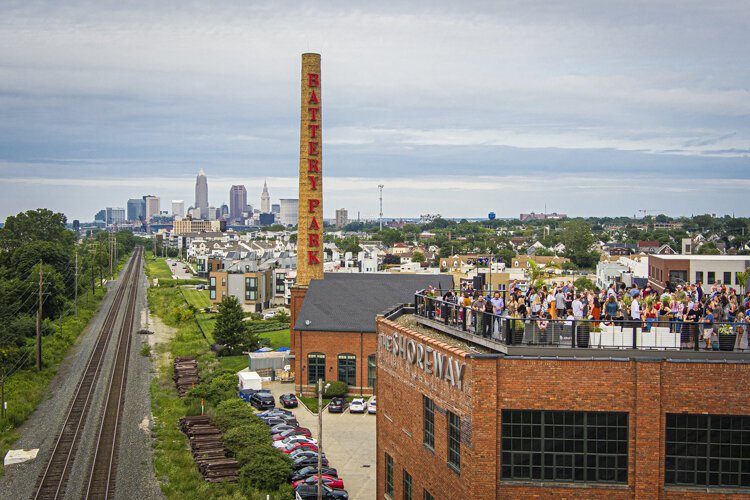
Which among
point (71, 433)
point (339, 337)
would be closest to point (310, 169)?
point (339, 337)

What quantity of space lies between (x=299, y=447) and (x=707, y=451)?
25.4m

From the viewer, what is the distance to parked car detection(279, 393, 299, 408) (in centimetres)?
5303

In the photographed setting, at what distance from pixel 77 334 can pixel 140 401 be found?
3592cm

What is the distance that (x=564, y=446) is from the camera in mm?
19094

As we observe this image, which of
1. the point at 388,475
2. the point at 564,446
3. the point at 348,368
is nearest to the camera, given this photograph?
the point at 564,446

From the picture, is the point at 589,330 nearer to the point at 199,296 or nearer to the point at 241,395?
the point at 241,395

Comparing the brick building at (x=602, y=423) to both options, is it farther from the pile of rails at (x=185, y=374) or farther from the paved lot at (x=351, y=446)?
the pile of rails at (x=185, y=374)

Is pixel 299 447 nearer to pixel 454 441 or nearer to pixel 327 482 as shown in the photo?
pixel 327 482

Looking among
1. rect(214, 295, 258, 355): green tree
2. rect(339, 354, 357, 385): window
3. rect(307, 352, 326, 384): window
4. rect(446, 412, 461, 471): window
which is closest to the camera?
rect(446, 412, 461, 471): window

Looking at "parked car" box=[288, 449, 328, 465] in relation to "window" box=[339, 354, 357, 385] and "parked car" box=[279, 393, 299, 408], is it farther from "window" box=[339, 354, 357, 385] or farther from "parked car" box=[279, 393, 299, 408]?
"window" box=[339, 354, 357, 385]

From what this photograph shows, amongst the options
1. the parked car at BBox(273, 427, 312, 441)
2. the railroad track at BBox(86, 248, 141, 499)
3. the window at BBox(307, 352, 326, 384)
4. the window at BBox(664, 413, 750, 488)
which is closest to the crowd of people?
the window at BBox(664, 413, 750, 488)

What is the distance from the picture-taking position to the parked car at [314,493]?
3412 centimetres

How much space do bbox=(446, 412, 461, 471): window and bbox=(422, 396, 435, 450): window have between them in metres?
1.28

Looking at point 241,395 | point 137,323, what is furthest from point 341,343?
point 137,323
